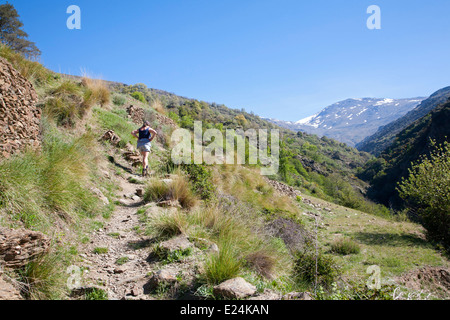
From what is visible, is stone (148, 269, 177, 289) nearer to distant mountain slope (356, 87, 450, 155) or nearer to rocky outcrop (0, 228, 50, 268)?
rocky outcrop (0, 228, 50, 268)

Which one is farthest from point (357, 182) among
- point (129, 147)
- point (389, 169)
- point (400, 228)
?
point (129, 147)

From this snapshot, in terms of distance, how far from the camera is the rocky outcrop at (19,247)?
2127 mm

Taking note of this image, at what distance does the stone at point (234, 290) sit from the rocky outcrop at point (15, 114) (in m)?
3.91

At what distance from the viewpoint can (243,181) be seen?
11852mm

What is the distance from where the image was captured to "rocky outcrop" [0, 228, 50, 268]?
213 centimetres

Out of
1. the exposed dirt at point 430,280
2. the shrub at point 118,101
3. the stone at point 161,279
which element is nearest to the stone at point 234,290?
the stone at point 161,279

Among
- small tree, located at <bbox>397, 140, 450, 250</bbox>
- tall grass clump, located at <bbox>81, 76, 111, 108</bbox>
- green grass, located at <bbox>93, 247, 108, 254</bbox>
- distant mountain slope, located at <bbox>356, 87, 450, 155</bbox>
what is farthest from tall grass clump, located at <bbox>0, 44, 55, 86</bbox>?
distant mountain slope, located at <bbox>356, 87, 450, 155</bbox>

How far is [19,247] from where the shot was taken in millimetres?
2207

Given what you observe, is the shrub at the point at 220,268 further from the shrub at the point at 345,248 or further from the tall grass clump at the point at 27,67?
the shrub at the point at 345,248

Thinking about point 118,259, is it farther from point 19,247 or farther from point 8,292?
point 8,292

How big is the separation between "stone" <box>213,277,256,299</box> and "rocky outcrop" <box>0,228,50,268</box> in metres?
1.95

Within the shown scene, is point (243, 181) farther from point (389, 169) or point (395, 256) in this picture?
point (389, 169)
